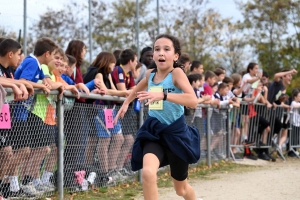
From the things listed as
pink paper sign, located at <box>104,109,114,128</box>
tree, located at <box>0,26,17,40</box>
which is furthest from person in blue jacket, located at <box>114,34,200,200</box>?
tree, located at <box>0,26,17,40</box>

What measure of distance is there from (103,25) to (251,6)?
11.9m

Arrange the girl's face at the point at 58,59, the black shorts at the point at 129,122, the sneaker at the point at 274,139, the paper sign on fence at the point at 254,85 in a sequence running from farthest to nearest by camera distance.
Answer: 1. the sneaker at the point at 274,139
2. the paper sign on fence at the point at 254,85
3. the black shorts at the point at 129,122
4. the girl's face at the point at 58,59

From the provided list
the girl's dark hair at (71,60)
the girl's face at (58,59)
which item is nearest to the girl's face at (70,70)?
the girl's dark hair at (71,60)

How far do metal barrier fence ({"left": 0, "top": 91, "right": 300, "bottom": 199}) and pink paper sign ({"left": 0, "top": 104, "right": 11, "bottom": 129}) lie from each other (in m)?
0.09

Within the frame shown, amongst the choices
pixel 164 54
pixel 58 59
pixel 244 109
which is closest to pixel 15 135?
pixel 58 59

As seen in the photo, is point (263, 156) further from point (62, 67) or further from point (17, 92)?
point (17, 92)

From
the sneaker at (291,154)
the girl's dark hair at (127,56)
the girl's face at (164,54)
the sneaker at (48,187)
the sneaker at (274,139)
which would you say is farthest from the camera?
the sneaker at (291,154)

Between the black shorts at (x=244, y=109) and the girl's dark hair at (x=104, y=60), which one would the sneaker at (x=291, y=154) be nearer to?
the black shorts at (x=244, y=109)

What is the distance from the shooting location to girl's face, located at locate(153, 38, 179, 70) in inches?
215

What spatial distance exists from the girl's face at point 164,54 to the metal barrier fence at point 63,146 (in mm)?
1659

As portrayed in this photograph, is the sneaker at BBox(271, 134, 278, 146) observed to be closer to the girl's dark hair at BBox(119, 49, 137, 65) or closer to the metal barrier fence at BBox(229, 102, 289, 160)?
the metal barrier fence at BBox(229, 102, 289, 160)

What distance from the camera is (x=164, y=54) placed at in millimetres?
5473

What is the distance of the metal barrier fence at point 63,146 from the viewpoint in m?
6.07

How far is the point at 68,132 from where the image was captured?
7.13 metres
